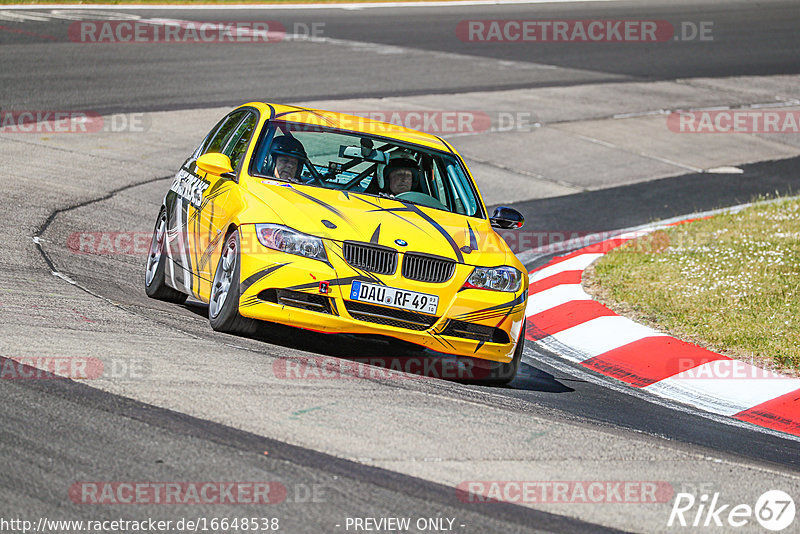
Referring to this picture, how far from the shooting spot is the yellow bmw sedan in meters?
6.89

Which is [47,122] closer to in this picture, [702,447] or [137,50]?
[137,50]

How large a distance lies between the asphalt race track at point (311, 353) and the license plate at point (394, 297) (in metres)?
0.53

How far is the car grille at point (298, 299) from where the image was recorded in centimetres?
686

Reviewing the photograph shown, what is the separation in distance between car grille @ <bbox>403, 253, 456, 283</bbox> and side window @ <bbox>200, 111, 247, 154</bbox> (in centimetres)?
246

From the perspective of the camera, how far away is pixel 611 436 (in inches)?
232

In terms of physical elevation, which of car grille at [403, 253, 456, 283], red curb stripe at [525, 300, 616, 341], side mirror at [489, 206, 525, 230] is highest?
side mirror at [489, 206, 525, 230]

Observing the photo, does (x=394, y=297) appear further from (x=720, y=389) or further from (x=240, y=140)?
(x=720, y=389)

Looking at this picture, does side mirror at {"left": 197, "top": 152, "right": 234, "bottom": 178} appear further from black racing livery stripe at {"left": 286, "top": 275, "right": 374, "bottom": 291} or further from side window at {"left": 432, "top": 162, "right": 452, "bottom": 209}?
side window at {"left": 432, "top": 162, "right": 452, "bottom": 209}

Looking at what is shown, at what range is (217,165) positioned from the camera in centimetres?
792

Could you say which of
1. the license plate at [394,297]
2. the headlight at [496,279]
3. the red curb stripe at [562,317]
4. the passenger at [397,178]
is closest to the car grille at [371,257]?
the license plate at [394,297]

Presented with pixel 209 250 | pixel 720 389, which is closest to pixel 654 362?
pixel 720 389

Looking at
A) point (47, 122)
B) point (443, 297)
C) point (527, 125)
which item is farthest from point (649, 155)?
point (443, 297)

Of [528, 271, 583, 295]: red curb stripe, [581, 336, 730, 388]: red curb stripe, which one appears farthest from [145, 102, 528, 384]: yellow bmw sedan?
[528, 271, 583, 295]: red curb stripe

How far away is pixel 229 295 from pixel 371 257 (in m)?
0.92
